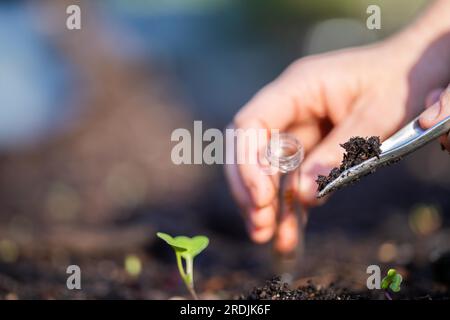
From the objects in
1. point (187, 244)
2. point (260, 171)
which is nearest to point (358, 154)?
point (260, 171)

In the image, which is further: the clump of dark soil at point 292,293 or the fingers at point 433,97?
the fingers at point 433,97

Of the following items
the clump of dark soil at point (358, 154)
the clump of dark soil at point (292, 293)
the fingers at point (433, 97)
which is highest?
the fingers at point (433, 97)

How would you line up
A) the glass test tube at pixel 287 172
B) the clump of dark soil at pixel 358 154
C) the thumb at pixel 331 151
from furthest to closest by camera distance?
1. the thumb at pixel 331 151
2. the glass test tube at pixel 287 172
3. the clump of dark soil at pixel 358 154

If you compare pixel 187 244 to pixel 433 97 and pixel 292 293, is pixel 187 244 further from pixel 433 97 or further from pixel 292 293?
pixel 433 97

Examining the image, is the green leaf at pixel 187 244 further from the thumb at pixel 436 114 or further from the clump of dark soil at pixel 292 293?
the thumb at pixel 436 114

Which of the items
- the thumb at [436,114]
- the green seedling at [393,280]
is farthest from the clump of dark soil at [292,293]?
the thumb at [436,114]

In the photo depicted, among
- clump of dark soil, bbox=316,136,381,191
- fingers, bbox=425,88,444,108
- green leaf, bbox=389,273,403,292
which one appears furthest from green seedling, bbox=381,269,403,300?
fingers, bbox=425,88,444,108

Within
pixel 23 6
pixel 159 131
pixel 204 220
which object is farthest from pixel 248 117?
pixel 23 6
